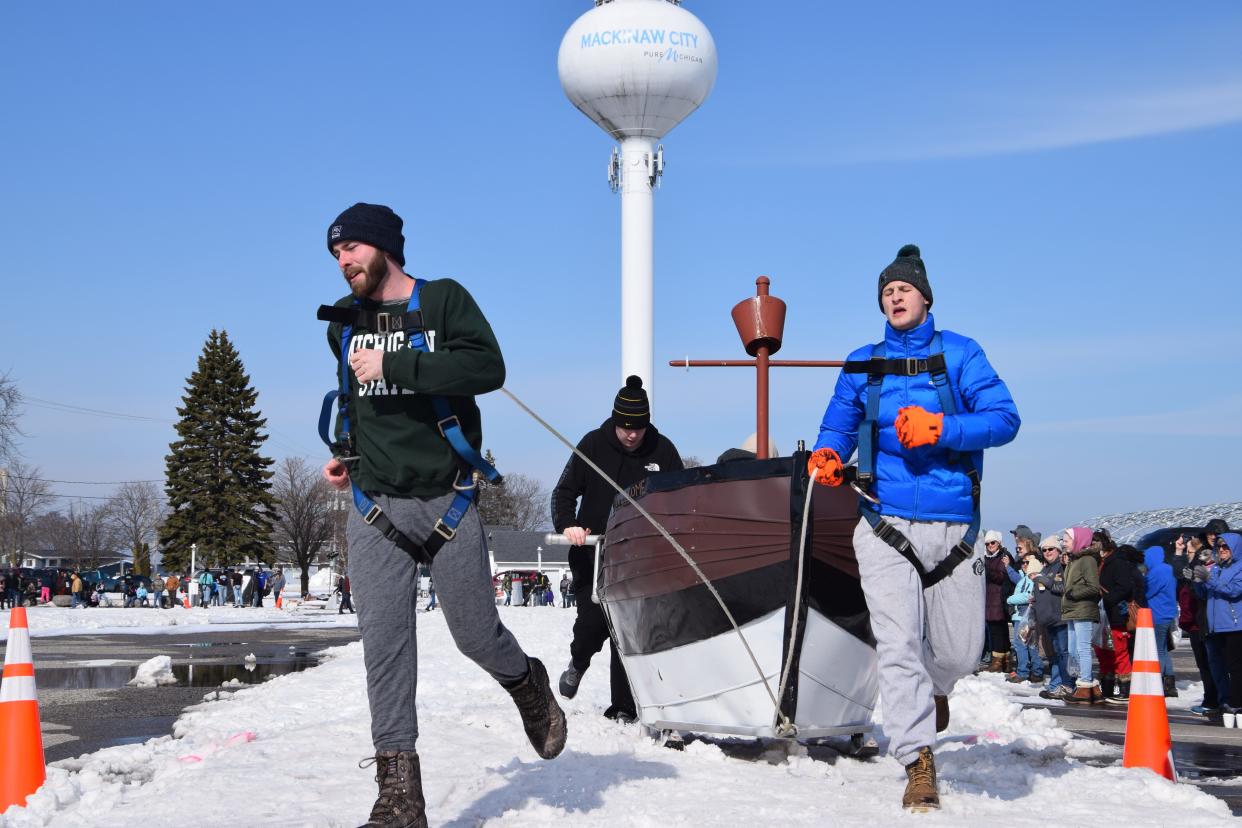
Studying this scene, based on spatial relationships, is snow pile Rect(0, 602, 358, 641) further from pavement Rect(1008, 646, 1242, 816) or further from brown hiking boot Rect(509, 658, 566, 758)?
brown hiking boot Rect(509, 658, 566, 758)

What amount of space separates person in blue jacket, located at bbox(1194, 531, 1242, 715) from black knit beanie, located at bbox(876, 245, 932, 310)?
6461 mm

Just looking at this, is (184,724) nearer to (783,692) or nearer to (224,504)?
(783,692)

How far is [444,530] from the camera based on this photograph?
4.70 m

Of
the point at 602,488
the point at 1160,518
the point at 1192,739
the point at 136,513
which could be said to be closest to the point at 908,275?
the point at 602,488

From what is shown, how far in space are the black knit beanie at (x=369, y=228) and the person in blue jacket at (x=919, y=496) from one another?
1922mm

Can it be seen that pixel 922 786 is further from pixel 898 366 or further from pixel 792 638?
pixel 898 366

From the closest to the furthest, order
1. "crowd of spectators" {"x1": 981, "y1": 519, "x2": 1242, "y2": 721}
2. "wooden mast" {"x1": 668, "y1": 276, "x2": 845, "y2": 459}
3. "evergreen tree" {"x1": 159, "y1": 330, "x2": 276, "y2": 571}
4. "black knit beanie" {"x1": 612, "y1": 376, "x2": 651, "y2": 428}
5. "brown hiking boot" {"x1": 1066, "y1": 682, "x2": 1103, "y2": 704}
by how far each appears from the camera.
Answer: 1. "black knit beanie" {"x1": 612, "y1": 376, "x2": 651, "y2": 428}
2. "wooden mast" {"x1": 668, "y1": 276, "x2": 845, "y2": 459}
3. "crowd of spectators" {"x1": 981, "y1": 519, "x2": 1242, "y2": 721}
4. "brown hiking boot" {"x1": 1066, "y1": 682, "x2": 1103, "y2": 704}
5. "evergreen tree" {"x1": 159, "y1": 330, "x2": 276, "y2": 571}

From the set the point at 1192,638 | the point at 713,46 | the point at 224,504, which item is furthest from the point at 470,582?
the point at 224,504

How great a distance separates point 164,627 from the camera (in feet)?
95.2

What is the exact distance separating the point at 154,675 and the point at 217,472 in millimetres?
59398

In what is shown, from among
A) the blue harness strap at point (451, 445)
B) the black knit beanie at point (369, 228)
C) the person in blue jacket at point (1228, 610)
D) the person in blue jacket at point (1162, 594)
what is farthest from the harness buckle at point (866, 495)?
the person in blue jacket at point (1162, 594)

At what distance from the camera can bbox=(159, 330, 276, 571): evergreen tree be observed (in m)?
70.3

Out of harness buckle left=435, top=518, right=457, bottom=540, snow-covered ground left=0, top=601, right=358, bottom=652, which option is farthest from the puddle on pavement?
harness buckle left=435, top=518, right=457, bottom=540

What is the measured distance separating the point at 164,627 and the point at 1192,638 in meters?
21.4
